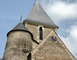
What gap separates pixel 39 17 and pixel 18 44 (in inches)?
385

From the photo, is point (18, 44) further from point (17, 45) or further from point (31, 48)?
point (31, 48)

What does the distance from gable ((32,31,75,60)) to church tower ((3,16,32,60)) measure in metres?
1.52

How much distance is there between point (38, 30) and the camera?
21.6m

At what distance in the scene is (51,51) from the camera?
47.0 feet

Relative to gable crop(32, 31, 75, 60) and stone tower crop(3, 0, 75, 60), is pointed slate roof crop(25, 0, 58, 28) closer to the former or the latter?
stone tower crop(3, 0, 75, 60)

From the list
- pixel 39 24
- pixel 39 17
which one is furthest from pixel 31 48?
pixel 39 17

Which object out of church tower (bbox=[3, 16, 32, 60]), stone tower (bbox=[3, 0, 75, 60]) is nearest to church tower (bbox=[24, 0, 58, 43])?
stone tower (bbox=[3, 0, 75, 60])

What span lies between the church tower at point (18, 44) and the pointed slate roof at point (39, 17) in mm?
5760

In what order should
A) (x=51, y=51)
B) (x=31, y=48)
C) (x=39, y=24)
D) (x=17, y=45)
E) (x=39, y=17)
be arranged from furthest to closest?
(x=39, y=17) → (x=39, y=24) → (x=31, y=48) → (x=17, y=45) → (x=51, y=51)

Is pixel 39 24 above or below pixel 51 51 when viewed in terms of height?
above

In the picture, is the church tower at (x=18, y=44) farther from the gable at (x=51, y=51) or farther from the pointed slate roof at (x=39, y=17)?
the pointed slate roof at (x=39, y=17)

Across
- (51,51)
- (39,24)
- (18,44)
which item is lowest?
(51,51)

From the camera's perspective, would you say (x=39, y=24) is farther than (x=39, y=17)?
No

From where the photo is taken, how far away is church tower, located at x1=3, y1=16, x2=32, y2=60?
1411cm
